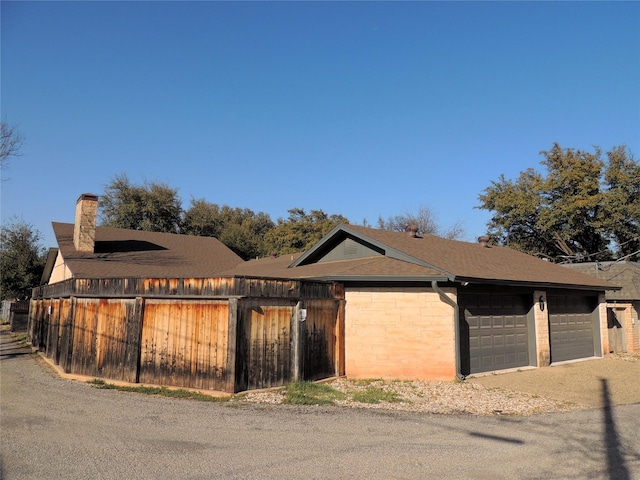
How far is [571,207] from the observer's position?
3491 cm

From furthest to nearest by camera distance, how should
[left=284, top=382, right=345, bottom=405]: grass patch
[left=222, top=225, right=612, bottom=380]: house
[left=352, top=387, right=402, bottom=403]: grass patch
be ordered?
[left=222, top=225, right=612, bottom=380]: house < [left=352, top=387, right=402, bottom=403]: grass patch < [left=284, top=382, right=345, bottom=405]: grass patch

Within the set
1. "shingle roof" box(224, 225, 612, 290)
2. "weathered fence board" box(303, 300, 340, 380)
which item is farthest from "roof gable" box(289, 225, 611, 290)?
"weathered fence board" box(303, 300, 340, 380)

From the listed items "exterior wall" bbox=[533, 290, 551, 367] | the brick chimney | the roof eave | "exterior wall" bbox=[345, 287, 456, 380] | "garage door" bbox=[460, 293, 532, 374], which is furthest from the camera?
the brick chimney

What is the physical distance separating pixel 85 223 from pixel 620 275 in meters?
26.3

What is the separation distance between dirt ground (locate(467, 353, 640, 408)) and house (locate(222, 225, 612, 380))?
765 millimetres

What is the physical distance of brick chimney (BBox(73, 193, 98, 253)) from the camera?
22.9 m

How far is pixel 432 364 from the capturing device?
1213cm

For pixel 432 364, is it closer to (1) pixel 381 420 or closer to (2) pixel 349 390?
(2) pixel 349 390

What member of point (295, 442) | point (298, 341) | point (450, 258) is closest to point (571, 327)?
point (450, 258)

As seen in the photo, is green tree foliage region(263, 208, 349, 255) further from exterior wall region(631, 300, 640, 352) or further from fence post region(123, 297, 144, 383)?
fence post region(123, 297, 144, 383)

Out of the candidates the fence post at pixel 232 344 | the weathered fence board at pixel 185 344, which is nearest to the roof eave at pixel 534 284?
the fence post at pixel 232 344

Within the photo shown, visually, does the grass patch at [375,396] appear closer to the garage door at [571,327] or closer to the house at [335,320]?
the house at [335,320]

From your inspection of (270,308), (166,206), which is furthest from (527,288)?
(166,206)

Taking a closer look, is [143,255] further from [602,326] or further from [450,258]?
[602,326]
